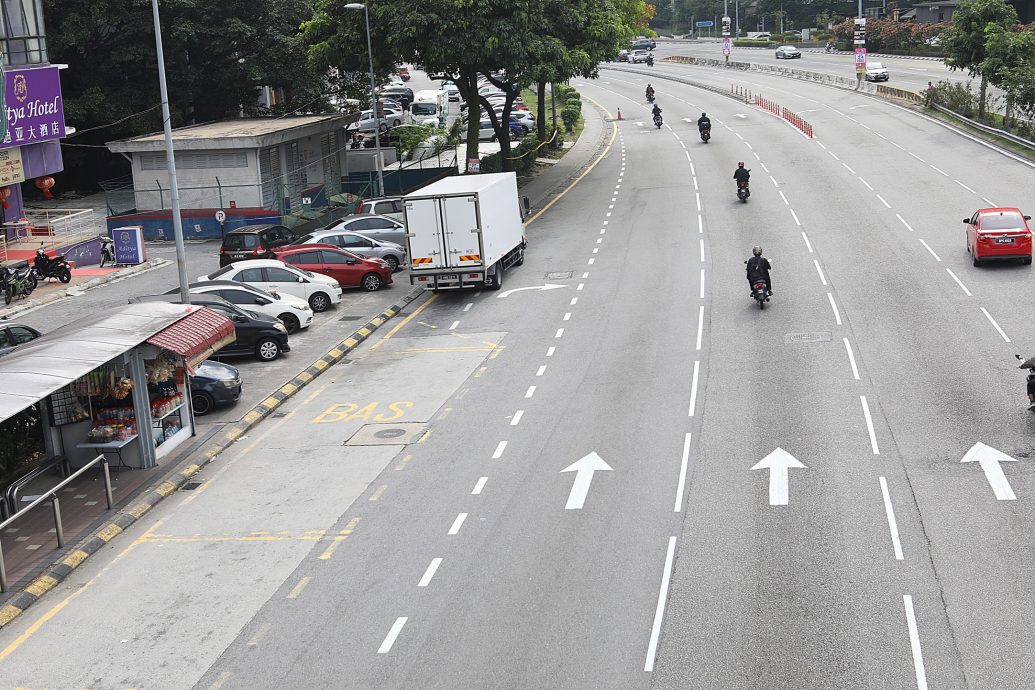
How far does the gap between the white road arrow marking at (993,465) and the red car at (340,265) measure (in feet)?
69.8

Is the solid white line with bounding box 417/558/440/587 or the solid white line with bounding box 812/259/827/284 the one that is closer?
the solid white line with bounding box 417/558/440/587

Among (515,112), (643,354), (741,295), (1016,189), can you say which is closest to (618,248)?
(741,295)

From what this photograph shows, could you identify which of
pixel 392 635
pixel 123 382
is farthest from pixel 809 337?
pixel 392 635

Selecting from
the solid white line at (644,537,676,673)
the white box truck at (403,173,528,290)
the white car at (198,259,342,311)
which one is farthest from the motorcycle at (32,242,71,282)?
the solid white line at (644,537,676,673)

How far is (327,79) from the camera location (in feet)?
212

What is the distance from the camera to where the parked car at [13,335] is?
26.3 m

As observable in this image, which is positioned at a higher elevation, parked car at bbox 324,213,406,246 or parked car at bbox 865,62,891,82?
parked car at bbox 865,62,891,82

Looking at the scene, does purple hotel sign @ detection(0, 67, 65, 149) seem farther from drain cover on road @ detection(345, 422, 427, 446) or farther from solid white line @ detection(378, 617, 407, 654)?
solid white line @ detection(378, 617, 407, 654)

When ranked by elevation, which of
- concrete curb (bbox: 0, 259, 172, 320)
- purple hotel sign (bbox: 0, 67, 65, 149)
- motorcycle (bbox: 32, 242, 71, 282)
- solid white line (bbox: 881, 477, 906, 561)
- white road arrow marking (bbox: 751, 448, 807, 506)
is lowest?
solid white line (bbox: 881, 477, 906, 561)

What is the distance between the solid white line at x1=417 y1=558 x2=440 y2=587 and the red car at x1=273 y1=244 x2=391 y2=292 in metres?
21.0

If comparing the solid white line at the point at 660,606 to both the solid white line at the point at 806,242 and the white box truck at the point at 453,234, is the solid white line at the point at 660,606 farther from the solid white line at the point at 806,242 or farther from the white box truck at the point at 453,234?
the solid white line at the point at 806,242

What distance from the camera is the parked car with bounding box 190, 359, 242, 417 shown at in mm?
24562

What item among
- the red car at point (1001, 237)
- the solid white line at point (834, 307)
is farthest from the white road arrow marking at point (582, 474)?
the red car at point (1001, 237)

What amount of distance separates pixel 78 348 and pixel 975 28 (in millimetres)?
54045
